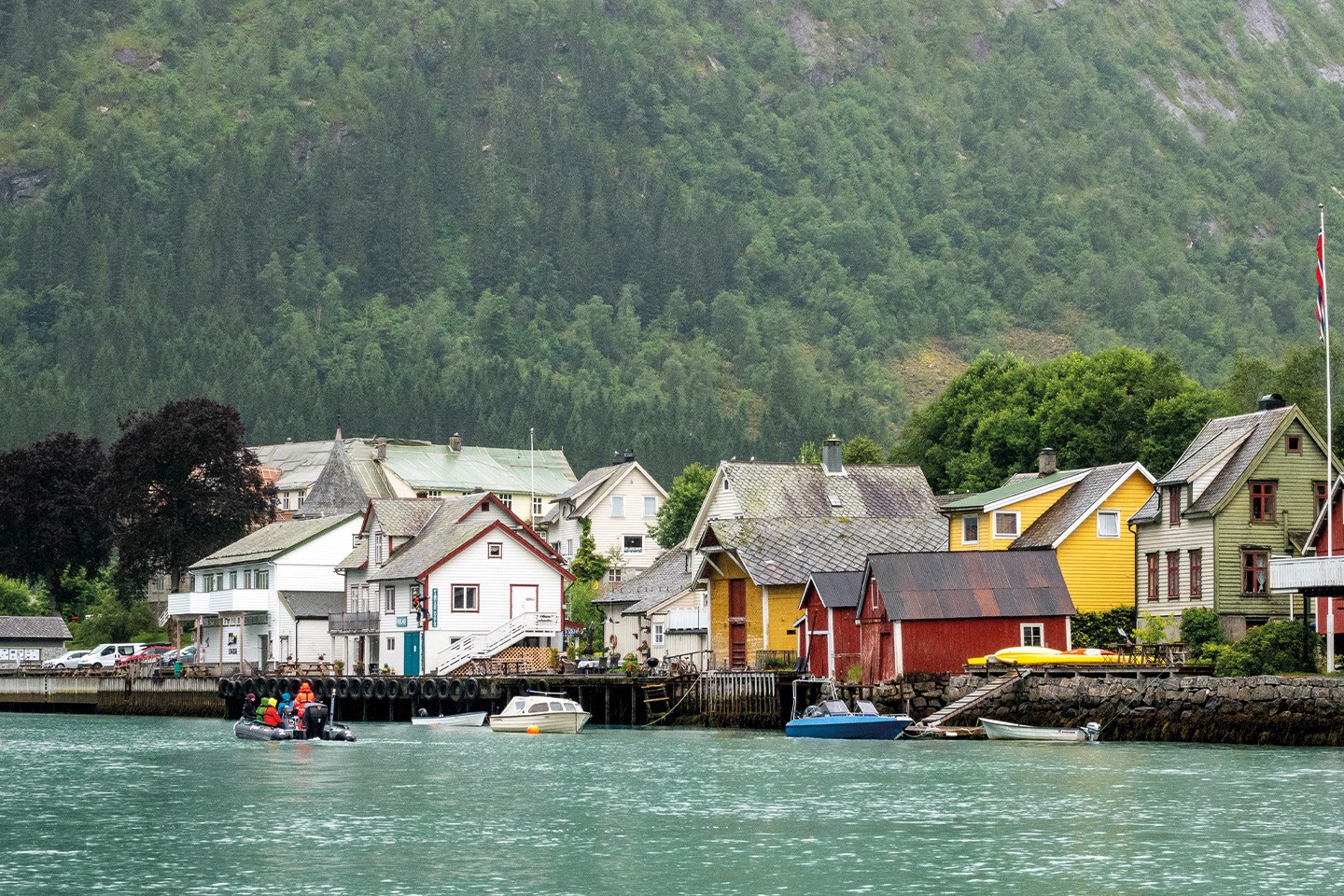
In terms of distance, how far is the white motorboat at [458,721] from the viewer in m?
92.6

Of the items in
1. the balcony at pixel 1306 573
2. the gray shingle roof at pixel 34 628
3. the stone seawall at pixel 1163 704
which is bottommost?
the stone seawall at pixel 1163 704


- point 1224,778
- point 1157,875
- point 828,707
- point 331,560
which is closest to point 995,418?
point 331,560

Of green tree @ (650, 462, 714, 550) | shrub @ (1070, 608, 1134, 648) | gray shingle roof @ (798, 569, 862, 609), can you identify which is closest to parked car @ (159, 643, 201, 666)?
green tree @ (650, 462, 714, 550)

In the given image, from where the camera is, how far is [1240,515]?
77688 millimetres

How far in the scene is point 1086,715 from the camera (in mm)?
71750

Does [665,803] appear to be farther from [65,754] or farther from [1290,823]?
[65,754]

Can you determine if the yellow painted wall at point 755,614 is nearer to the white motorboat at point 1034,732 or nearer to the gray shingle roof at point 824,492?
the gray shingle roof at point 824,492

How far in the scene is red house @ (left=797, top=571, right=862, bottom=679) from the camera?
82.9 m

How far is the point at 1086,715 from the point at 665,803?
22.6 m

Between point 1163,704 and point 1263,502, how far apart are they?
11769 mm

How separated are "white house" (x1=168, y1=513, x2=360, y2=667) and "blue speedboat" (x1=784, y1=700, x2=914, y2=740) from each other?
1800 inches

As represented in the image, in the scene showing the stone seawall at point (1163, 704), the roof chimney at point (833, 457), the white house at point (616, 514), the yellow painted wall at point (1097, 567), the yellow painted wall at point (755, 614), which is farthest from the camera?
the white house at point (616, 514)

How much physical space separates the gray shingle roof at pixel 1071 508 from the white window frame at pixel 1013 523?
417 mm

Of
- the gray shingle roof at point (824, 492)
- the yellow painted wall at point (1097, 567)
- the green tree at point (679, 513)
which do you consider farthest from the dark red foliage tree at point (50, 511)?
the yellow painted wall at point (1097, 567)
